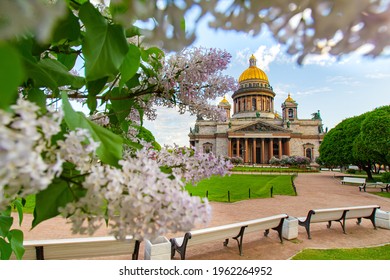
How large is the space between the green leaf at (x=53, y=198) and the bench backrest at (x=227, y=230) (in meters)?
2.29

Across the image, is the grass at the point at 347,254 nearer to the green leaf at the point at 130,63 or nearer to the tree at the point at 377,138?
the green leaf at the point at 130,63

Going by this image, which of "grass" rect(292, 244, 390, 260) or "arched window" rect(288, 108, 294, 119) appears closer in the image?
"grass" rect(292, 244, 390, 260)

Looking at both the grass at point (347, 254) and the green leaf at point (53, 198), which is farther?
the grass at point (347, 254)

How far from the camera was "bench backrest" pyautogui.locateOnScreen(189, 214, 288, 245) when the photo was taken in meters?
2.74

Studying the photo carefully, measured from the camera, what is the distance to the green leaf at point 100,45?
488mm

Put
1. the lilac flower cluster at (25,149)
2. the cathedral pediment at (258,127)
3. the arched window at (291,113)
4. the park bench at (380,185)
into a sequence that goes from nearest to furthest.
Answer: the lilac flower cluster at (25,149)
the park bench at (380,185)
the arched window at (291,113)
the cathedral pediment at (258,127)

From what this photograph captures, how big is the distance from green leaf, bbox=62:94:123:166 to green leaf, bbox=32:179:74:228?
0.07 meters

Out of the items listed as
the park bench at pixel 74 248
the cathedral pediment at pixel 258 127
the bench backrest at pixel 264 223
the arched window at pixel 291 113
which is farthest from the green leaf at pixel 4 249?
the cathedral pediment at pixel 258 127

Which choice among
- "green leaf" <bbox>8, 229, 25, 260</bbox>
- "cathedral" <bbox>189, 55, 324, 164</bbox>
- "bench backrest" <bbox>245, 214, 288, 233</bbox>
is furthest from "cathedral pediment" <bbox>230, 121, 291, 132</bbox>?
"green leaf" <bbox>8, 229, 25, 260</bbox>

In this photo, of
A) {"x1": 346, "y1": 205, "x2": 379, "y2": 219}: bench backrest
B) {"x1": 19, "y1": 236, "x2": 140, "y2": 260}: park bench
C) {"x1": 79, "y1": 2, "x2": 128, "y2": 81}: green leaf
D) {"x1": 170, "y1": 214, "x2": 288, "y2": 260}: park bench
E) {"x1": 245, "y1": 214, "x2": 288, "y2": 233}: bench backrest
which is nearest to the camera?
{"x1": 79, "y1": 2, "x2": 128, "y2": 81}: green leaf

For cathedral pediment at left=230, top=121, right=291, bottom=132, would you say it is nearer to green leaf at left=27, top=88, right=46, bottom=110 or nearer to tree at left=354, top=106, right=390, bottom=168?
tree at left=354, top=106, right=390, bottom=168

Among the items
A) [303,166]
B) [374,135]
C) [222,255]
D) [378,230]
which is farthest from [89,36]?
[303,166]

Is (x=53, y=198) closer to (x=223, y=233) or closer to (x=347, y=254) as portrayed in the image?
(x=223, y=233)

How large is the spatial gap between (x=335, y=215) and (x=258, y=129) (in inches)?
995
